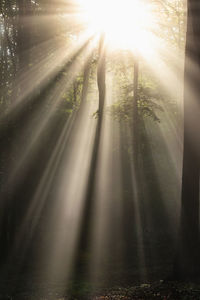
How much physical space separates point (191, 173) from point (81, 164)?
14.1 meters

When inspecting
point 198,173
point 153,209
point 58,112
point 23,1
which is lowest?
point 153,209

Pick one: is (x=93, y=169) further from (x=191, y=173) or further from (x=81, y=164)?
(x=191, y=173)

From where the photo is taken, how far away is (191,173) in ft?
28.9

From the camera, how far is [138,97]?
20.0 m

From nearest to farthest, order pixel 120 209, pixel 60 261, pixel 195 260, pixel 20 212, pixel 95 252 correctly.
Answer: pixel 195 260 → pixel 60 261 → pixel 95 252 → pixel 20 212 → pixel 120 209

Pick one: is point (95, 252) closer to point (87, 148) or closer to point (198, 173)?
point (198, 173)

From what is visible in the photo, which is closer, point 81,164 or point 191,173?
point 191,173

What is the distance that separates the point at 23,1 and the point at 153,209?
46.9 ft

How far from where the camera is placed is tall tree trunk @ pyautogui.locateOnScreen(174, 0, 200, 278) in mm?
8656

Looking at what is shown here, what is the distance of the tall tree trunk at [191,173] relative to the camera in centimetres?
866

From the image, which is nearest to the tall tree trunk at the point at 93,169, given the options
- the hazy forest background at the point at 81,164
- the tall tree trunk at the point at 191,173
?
the hazy forest background at the point at 81,164

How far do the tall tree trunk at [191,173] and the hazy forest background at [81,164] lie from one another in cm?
3

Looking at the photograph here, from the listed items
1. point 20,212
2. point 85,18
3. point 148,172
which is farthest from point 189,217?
point 85,18

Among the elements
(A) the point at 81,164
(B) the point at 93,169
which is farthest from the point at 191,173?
(A) the point at 81,164
